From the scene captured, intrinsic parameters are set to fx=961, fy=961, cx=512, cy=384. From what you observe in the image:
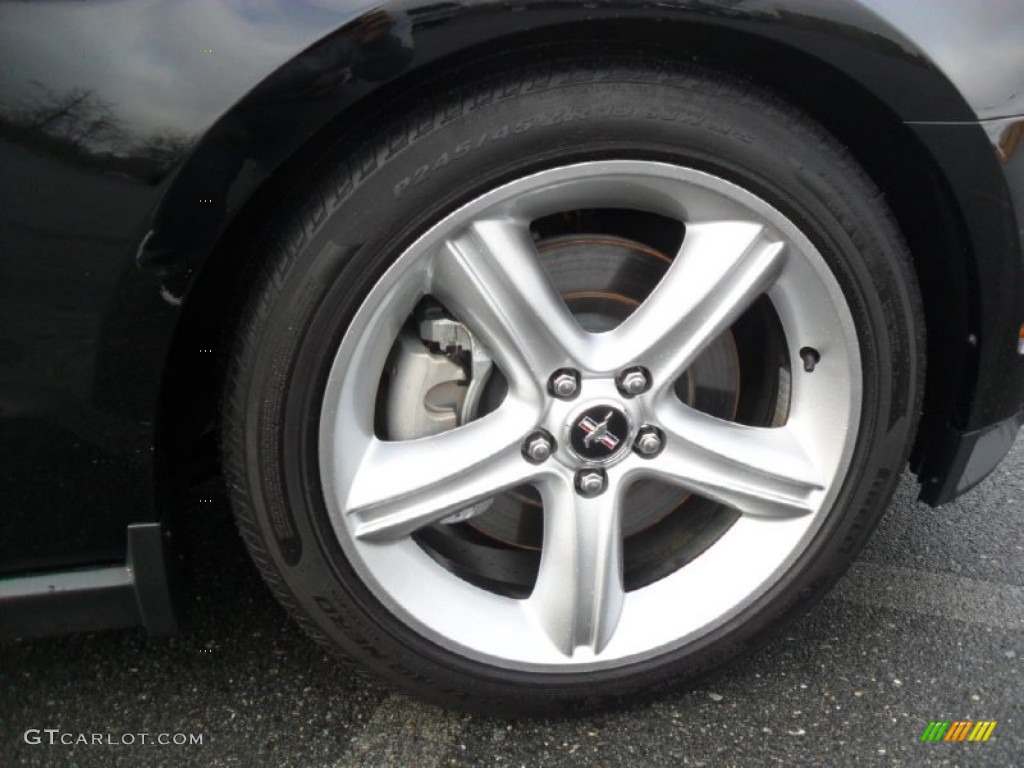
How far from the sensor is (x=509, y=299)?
4.55 ft

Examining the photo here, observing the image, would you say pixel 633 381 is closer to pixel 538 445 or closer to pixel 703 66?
pixel 538 445

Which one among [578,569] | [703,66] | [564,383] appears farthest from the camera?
[578,569]

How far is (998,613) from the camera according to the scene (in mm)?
1905

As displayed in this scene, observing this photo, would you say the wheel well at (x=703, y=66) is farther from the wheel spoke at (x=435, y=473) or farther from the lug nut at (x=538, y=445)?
the lug nut at (x=538, y=445)

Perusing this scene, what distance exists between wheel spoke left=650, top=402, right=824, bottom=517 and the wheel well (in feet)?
1.00

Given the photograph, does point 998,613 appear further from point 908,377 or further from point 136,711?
point 136,711

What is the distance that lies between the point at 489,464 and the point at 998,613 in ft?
3.72

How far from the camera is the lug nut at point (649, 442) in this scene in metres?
1.51

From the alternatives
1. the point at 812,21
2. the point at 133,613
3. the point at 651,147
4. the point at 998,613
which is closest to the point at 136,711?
the point at 133,613

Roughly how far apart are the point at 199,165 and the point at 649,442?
779 mm

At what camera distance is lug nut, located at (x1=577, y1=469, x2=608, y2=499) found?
4.96 ft
